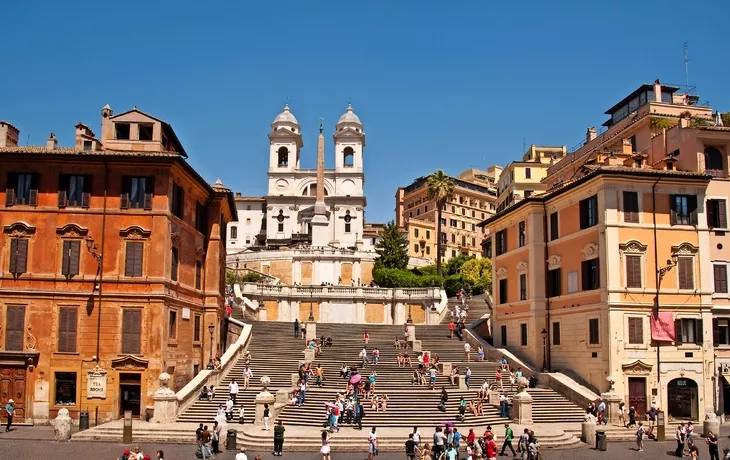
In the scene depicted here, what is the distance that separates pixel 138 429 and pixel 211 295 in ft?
43.0

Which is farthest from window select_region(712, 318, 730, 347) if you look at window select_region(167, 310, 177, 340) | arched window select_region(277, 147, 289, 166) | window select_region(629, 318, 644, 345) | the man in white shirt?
arched window select_region(277, 147, 289, 166)

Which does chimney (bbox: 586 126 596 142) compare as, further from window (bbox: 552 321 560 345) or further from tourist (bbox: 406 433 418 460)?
tourist (bbox: 406 433 418 460)

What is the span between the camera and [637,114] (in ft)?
193

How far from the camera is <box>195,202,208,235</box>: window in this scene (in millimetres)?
43812

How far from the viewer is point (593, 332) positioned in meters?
40.9

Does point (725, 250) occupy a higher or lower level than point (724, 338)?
higher

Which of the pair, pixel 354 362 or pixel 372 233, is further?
pixel 372 233

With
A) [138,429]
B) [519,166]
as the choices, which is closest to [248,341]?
[138,429]

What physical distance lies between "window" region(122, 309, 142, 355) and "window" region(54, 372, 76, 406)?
272 centimetres

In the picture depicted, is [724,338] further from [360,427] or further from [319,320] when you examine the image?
[319,320]

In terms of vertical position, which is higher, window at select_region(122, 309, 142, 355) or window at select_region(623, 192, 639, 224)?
window at select_region(623, 192, 639, 224)

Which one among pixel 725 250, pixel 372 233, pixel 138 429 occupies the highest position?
pixel 372 233

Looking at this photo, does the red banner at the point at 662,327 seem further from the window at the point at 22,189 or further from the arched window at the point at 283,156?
the arched window at the point at 283,156

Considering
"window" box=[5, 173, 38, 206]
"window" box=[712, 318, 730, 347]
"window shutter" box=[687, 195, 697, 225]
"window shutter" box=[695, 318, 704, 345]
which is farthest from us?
"window" box=[712, 318, 730, 347]
